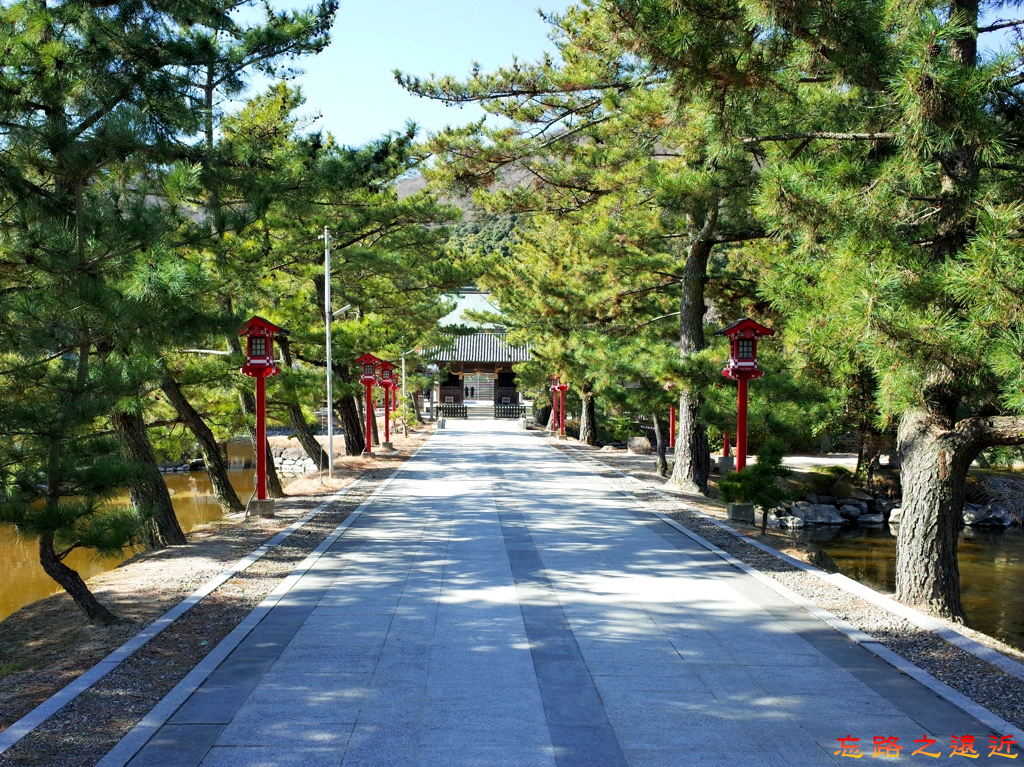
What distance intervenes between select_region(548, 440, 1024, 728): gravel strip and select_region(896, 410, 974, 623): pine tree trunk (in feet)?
1.70

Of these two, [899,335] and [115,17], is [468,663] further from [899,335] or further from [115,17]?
[115,17]

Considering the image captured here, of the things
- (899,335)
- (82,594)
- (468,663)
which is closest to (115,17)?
(82,594)

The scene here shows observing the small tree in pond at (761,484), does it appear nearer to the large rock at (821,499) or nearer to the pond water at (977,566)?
the pond water at (977,566)

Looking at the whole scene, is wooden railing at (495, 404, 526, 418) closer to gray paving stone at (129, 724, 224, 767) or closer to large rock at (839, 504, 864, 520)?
large rock at (839, 504, 864, 520)

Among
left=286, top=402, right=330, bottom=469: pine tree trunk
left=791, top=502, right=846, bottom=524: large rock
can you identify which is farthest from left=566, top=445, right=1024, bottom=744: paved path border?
left=791, top=502, right=846, bottom=524: large rock

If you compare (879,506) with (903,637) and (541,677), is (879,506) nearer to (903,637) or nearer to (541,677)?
(903,637)

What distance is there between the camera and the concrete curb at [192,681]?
3.96 meters

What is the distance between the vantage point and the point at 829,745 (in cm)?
411

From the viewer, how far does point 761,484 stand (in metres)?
10.7

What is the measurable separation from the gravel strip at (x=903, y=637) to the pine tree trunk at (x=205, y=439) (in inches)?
299

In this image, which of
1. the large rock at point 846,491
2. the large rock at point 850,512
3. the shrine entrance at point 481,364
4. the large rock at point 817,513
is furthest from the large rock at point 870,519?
the shrine entrance at point 481,364

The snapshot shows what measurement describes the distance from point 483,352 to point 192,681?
135 ft

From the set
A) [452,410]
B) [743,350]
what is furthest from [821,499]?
[452,410]

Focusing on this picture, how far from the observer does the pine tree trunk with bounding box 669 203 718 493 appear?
1338 cm
